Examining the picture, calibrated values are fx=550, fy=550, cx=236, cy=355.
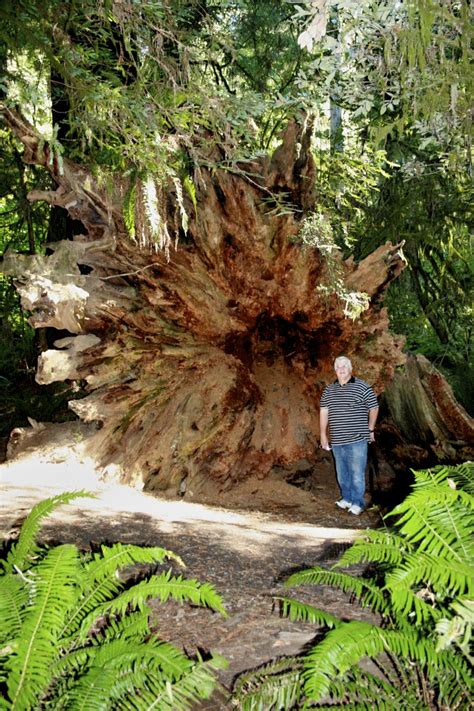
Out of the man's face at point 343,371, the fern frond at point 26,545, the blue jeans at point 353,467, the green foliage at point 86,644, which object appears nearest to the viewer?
the green foliage at point 86,644

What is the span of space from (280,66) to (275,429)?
6214 millimetres

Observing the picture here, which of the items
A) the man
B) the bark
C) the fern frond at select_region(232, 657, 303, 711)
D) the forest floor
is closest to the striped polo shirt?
the man

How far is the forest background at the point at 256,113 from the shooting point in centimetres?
477

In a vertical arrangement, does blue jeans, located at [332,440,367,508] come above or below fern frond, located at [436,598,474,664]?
below

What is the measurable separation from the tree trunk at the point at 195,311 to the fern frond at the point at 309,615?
12.3 ft

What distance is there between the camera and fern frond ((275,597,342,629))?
2.60 metres

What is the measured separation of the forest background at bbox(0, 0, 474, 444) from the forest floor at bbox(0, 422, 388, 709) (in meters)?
1.80

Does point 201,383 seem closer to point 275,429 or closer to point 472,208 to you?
point 275,429

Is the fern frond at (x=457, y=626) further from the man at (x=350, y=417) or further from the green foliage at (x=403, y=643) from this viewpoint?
the man at (x=350, y=417)

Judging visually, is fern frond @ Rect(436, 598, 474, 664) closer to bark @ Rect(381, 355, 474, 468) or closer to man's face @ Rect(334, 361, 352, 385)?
man's face @ Rect(334, 361, 352, 385)

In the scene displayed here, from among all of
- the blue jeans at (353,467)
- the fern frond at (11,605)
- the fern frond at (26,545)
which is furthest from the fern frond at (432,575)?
the blue jeans at (353,467)

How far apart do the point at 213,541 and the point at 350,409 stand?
8.66 ft

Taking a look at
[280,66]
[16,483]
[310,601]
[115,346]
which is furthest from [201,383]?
[280,66]

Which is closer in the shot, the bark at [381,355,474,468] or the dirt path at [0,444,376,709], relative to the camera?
the dirt path at [0,444,376,709]
